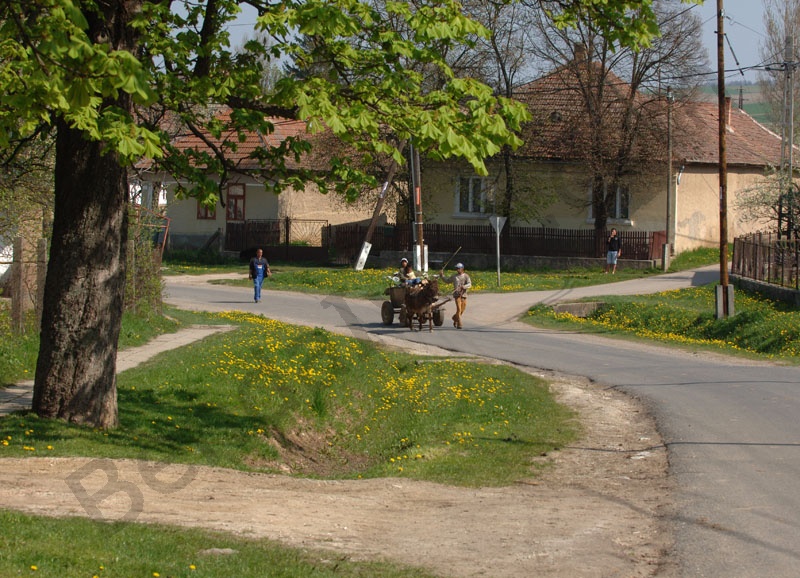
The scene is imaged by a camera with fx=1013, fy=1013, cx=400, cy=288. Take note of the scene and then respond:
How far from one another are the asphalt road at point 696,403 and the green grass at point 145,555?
2.56m

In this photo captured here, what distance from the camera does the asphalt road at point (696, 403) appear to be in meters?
7.81

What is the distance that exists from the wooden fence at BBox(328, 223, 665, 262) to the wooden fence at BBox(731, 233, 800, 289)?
28.3 feet

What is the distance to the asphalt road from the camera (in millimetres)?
7812

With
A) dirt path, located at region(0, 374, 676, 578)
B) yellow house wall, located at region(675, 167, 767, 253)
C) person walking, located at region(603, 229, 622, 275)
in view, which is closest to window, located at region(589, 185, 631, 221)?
yellow house wall, located at region(675, 167, 767, 253)

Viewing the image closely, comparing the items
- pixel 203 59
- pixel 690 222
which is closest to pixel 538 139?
pixel 690 222

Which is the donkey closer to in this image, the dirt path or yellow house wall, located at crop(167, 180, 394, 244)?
the dirt path

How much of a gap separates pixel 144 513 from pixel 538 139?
3704 centimetres

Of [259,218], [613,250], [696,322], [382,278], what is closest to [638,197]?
[613,250]

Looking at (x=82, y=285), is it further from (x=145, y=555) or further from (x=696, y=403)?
(x=696, y=403)

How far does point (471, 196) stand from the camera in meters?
46.6

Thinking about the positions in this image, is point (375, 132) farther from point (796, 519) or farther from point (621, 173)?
point (621, 173)

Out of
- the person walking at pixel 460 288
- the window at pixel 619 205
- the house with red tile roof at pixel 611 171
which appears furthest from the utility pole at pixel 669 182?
the person walking at pixel 460 288

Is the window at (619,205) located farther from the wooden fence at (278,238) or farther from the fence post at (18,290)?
the fence post at (18,290)

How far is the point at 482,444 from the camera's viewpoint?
41.1 feet
